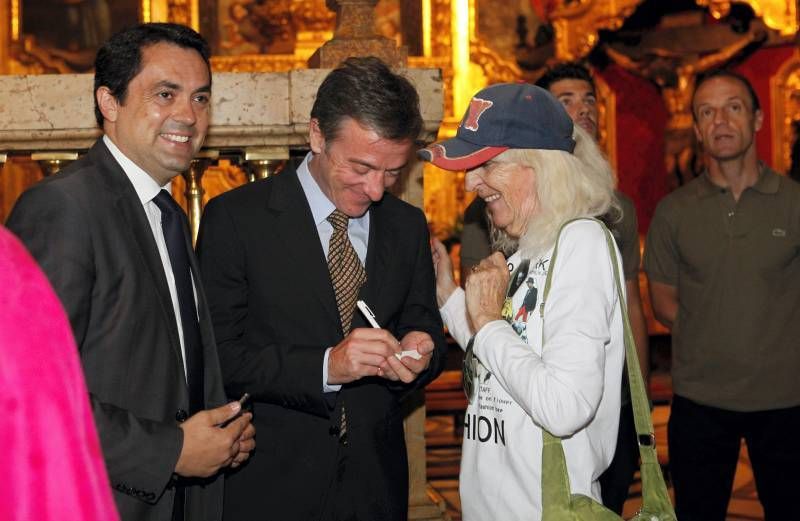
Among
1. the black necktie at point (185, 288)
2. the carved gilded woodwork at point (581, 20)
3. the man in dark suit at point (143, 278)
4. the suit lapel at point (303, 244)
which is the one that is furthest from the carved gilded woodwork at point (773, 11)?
the black necktie at point (185, 288)

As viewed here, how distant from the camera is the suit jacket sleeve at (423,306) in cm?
292

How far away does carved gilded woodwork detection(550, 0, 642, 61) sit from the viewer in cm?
1035

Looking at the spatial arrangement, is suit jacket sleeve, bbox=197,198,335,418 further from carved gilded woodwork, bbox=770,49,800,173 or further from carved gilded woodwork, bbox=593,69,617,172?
carved gilded woodwork, bbox=770,49,800,173

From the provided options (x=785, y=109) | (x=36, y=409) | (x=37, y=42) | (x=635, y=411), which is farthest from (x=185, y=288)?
(x=785, y=109)

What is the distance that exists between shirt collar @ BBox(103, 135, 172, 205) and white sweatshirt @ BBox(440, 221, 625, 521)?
758 millimetres

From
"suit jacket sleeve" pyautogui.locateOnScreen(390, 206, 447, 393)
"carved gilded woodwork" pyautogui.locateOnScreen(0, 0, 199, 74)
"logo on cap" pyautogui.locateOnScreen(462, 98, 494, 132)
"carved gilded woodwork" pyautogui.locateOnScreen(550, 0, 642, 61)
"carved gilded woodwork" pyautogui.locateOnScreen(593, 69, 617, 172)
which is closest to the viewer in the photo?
"logo on cap" pyautogui.locateOnScreen(462, 98, 494, 132)

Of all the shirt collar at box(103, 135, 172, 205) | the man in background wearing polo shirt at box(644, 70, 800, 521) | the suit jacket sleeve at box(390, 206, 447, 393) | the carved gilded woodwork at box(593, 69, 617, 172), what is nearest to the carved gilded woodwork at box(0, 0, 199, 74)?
the carved gilded woodwork at box(593, 69, 617, 172)

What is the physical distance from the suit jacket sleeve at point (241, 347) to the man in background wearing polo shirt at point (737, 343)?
1.86 m

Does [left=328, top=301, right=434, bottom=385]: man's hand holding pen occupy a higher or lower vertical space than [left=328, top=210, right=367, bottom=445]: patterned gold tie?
lower

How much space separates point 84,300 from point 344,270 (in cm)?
85

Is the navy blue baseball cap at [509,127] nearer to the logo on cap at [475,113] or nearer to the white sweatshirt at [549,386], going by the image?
the logo on cap at [475,113]

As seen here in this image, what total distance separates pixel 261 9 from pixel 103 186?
7579mm

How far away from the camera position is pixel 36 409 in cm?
81

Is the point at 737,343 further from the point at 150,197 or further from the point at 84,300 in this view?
the point at 84,300
